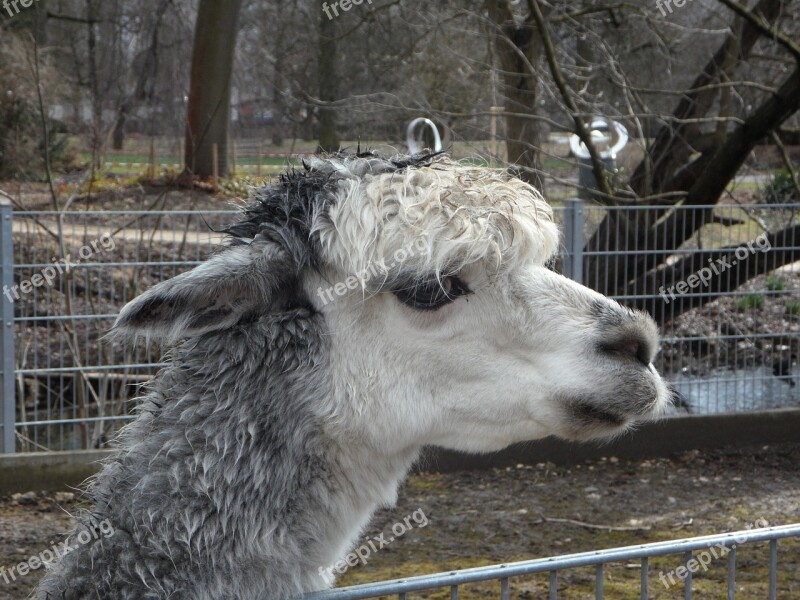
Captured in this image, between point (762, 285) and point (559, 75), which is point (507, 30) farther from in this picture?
point (762, 285)

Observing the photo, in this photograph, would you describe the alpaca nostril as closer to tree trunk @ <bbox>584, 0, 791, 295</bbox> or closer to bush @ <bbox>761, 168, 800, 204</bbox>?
tree trunk @ <bbox>584, 0, 791, 295</bbox>

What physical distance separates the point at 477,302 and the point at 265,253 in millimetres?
534

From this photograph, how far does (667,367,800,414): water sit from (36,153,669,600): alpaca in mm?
5723

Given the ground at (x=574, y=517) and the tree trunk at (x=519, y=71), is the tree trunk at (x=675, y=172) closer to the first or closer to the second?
the tree trunk at (x=519, y=71)

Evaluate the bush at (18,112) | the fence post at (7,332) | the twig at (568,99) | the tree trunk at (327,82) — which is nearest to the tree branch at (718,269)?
the twig at (568,99)

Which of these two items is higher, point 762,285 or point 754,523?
point 762,285

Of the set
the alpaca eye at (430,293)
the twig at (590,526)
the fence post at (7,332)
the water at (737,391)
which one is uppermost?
the alpaca eye at (430,293)

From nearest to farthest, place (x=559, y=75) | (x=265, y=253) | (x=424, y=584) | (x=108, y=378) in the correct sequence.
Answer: (x=424, y=584) < (x=265, y=253) < (x=108, y=378) < (x=559, y=75)

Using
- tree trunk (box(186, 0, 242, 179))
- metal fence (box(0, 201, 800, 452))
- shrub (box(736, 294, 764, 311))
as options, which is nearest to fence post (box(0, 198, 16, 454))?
metal fence (box(0, 201, 800, 452))

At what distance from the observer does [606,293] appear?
7.57 meters

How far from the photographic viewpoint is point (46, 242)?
7.79 m

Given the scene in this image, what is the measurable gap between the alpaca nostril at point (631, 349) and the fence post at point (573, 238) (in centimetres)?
481

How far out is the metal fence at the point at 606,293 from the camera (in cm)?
713

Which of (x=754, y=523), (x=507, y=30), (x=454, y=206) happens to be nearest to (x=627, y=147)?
(x=507, y=30)
